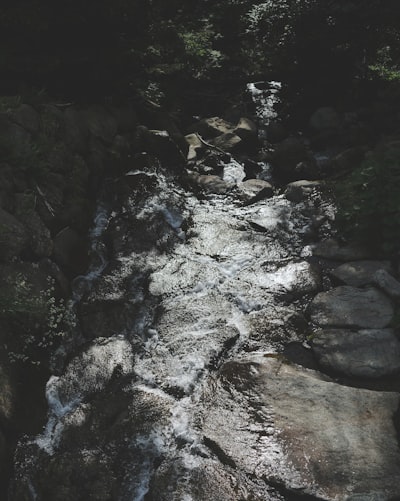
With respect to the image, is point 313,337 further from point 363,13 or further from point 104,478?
point 363,13

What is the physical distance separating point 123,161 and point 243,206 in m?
2.56

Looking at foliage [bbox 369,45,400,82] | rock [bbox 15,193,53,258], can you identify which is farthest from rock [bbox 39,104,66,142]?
foliage [bbox 369,45,400,82]

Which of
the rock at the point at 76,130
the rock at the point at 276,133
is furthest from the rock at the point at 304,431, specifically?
the rock at the point at 276,133

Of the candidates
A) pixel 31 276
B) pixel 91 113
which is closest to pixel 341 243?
pixel 31 276

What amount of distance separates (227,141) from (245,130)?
0.60 m

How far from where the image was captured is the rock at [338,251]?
21.5 feet

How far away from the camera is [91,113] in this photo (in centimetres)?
888

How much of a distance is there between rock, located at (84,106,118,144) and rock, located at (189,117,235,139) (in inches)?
102

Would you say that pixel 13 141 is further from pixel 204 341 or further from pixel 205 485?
pixel 205 485

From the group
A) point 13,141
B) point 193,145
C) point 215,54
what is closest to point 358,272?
point 13,141

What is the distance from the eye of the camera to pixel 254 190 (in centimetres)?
881

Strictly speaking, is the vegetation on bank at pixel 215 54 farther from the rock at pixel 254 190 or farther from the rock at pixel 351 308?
the rock at pixel 254 190

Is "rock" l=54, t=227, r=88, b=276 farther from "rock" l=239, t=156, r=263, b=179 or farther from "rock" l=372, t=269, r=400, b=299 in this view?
"rock" l=239, t=156, r=263, b=179

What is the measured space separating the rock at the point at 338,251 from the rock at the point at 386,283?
2.22 ft
